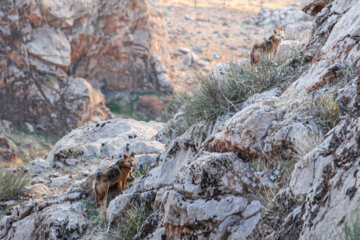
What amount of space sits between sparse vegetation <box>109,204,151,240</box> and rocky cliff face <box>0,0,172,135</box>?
23.5 meters

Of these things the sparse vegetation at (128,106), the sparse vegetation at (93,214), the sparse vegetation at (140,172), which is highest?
the sparse vegetation at (140,172)

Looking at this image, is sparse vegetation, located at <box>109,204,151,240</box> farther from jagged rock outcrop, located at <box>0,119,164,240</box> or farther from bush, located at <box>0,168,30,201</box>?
bush, located at <box>0,168,30,201</box>

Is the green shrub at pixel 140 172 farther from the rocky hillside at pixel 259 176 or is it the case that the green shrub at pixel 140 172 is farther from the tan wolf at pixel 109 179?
the tan wolf at pixel 109 179

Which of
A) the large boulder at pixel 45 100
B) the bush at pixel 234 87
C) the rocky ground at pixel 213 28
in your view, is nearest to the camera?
the bush at pixel 234 87

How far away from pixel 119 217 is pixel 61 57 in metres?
24.3

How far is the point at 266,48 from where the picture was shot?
902 centimetres

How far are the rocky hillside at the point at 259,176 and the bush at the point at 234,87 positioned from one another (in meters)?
0.08

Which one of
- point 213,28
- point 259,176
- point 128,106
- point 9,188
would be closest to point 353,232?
point 259,176

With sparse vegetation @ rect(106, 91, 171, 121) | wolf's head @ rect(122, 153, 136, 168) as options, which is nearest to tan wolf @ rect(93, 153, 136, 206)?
wolf's head @ rect(122, 153, 136, 168)

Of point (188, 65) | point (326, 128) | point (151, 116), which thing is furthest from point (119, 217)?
point (188, 65)

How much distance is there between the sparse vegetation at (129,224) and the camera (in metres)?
5.96

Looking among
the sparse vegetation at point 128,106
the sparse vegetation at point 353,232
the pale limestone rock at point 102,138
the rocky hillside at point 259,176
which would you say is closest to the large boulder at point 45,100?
the sparse vegetation at point 128,106

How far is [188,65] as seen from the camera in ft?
136

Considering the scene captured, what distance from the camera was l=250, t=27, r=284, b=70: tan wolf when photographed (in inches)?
334
